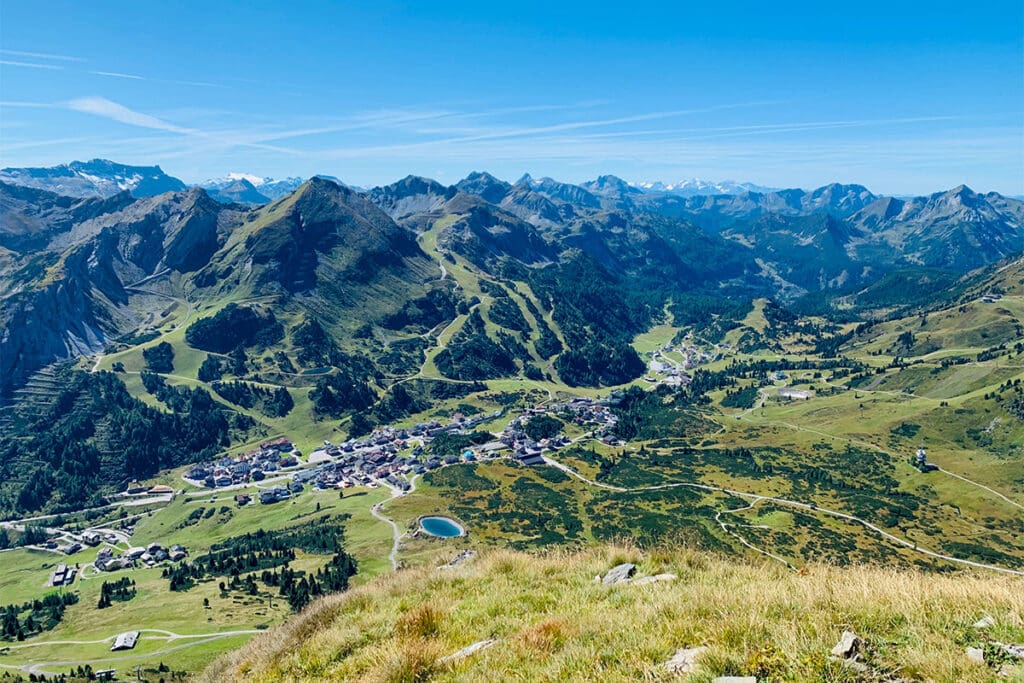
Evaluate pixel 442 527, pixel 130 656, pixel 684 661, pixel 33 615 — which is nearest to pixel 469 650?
pixel 684 661

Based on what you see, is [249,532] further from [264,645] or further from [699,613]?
[699,613]

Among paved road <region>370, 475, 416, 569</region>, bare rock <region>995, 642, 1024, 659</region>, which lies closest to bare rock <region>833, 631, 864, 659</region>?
bare rock <region>995, 642, 1024, 659</region>

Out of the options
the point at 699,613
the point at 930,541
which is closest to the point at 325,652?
the point at 699,613

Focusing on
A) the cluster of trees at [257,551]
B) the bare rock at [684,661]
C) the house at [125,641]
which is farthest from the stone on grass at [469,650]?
the cluster of trees at [257,551]

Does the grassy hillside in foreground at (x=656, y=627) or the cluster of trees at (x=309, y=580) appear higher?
the grassy hillside in foreground at (x=656, y=627)

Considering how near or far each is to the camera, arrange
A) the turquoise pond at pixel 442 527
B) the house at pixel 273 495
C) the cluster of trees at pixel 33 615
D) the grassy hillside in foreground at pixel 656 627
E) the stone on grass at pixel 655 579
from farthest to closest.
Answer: the house at pixel 273 495 → the turquoise pond at pixel 442 527 → the cluster of trees at pixel 33 615 → the stone on grass at pixel 655 579 → the grassy hillside in foreground at pixel 656 627

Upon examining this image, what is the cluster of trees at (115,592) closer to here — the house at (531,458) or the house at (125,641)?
the house at (125,641)

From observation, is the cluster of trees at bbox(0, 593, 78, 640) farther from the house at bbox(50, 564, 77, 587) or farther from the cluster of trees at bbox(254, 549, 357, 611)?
the cluster of trees at bbox(254, 549, 357, 611)
